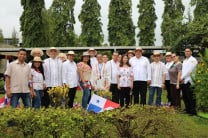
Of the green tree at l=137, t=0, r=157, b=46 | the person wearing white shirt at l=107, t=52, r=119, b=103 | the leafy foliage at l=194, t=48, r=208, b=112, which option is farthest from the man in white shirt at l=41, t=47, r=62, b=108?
the green tree at l=137, t=0, r=157, b=46

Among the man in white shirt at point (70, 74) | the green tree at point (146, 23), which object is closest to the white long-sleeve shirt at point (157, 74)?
the man in white shirt at point (70, 74)

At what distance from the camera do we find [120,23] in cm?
3788

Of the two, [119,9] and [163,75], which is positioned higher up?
[119,9]

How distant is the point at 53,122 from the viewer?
497 cm

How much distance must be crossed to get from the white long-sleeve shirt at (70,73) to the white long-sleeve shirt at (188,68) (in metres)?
2.68

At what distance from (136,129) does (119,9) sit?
33047mm

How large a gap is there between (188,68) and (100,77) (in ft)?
7.16

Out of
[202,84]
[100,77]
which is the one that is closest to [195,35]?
[202,84]

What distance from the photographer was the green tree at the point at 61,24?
38.1 m

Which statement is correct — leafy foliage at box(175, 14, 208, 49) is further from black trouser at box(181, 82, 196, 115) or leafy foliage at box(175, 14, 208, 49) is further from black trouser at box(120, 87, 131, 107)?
black trouser at box(120, 87, 131, 107)

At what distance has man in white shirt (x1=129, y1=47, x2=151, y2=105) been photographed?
377 inches

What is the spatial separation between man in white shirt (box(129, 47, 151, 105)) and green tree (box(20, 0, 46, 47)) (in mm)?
28004

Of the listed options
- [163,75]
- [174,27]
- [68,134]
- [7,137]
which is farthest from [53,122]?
[174,27]

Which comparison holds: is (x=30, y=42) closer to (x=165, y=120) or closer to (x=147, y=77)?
(x=147, y=77)
